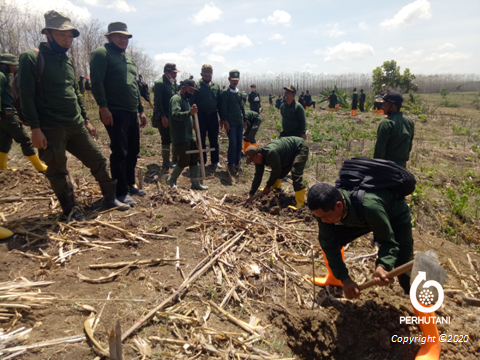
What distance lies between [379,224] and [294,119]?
4490 millimetres

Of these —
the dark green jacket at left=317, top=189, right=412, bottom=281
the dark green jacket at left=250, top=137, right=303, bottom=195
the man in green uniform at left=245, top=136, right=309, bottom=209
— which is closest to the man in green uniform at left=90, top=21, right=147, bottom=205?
the man in green uniform at left=245, top=136, right=309, bottom=209

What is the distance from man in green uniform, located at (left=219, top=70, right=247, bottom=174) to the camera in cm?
730

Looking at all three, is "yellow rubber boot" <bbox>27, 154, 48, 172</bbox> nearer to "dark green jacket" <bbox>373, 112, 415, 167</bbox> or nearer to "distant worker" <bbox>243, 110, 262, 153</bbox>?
"distant worker" <bbox>243, 110, 262, 153</bbox>

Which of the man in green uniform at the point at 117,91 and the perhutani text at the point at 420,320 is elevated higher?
the man in green uniform at the point at 117,91

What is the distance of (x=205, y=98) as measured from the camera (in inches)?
273

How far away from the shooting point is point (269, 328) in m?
2.69

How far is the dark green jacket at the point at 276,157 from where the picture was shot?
5.00 meters

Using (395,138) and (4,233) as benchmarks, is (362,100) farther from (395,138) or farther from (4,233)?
(4,233)

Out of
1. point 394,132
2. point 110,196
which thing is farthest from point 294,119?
point 110,196

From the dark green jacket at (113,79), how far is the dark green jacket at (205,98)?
2496 mm

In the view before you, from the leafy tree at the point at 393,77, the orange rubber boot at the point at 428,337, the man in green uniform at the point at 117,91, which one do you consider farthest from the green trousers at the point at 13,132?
the leafy tree at the point at 393,77

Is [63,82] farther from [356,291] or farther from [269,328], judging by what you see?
[356,291]

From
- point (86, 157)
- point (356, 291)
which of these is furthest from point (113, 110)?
point (356, 291)

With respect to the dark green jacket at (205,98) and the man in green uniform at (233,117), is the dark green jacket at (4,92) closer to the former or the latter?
the dark green jacket at (205,98)
